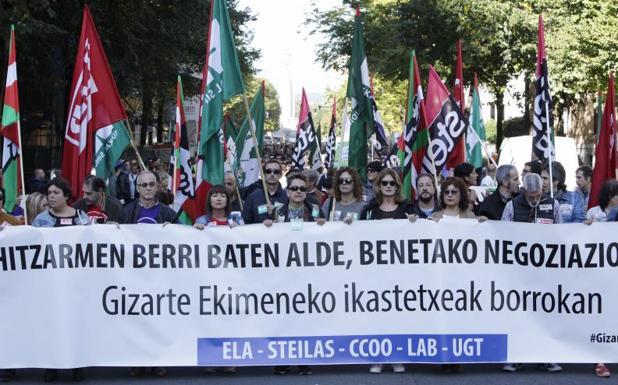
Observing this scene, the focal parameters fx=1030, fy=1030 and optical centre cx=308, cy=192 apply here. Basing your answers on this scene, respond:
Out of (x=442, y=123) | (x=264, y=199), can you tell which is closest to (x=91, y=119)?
(x=264, y=199)

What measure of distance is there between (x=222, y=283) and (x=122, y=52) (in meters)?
20.0

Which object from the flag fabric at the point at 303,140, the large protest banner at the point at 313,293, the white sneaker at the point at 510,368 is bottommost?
the white sneaker at the point at 510,368

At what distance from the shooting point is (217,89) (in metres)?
9.77

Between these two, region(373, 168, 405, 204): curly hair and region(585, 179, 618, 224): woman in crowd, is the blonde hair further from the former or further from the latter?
region(585, 179, 618, 224): woman in crowd

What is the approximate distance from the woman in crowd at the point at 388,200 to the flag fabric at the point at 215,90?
1.86 metres

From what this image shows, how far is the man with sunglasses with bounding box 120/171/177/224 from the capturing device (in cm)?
882

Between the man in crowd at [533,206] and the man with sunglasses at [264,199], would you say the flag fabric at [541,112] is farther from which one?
the man with sunglasses at [264,199]

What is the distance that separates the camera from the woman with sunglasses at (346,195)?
886cm

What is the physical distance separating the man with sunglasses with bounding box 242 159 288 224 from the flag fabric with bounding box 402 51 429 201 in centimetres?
150

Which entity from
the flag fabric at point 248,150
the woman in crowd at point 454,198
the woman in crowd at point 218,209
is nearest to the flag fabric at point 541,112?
the woman in crowd at point 454,198

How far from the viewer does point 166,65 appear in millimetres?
29188

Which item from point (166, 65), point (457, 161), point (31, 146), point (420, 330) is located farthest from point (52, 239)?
point (31, 146)

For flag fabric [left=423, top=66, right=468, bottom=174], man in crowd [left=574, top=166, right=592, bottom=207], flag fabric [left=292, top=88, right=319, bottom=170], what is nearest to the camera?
flag fabric [left=423, top=66, right=468, bottom=174]

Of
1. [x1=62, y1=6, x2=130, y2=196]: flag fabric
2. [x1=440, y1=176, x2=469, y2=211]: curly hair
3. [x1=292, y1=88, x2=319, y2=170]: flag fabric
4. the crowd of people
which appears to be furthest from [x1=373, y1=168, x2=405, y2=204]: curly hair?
[x1=292, y1=88, x2=319, y2=170]: flag fabric
